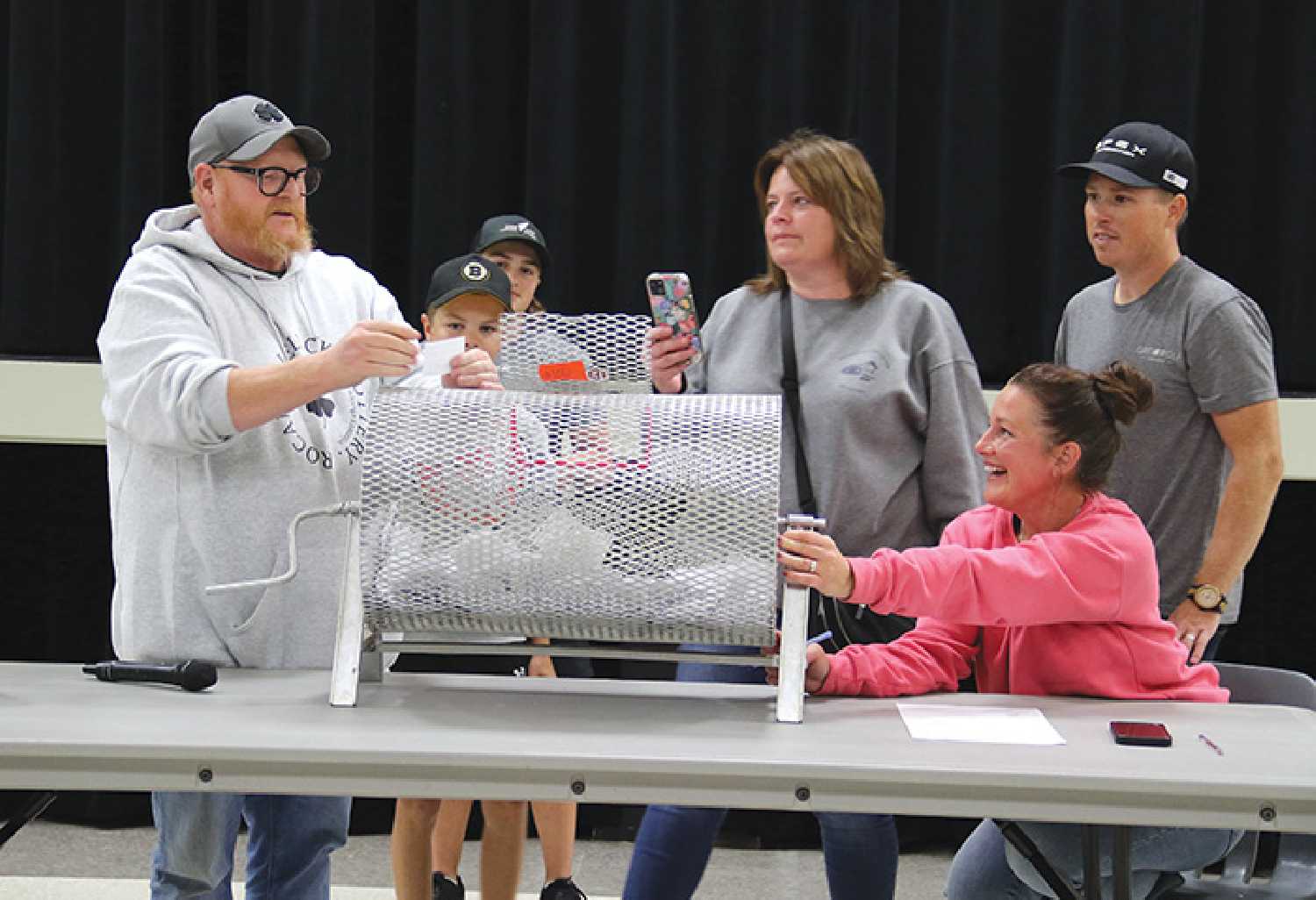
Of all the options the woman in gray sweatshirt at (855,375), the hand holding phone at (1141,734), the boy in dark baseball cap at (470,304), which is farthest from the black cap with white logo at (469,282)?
the hand holding phone at (1141,734)

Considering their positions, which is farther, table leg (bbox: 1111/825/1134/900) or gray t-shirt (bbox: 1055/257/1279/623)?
gray t-shirt (bbox: 1055/257/1279/623)

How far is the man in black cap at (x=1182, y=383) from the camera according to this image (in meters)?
2.74

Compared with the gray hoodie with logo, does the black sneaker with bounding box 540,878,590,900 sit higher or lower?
lower

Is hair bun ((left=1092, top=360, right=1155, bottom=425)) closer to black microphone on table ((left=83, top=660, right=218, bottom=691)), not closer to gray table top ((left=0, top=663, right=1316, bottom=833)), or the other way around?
gray table top ((left=0, top=663, right=1316, bottom=833))

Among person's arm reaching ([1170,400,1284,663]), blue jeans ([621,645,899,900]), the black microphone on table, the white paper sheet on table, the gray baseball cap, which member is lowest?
blue jeans ([621,645,899,900])

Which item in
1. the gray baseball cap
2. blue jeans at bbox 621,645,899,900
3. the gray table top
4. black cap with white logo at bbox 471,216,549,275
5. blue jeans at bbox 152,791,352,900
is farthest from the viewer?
black cap with white logo at bbox 471,216,549,275

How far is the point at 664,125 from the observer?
3.96 meters

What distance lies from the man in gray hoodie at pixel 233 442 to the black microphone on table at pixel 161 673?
0.28 ft

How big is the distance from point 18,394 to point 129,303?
190 centimetres

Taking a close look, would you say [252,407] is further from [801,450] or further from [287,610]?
[801,450]

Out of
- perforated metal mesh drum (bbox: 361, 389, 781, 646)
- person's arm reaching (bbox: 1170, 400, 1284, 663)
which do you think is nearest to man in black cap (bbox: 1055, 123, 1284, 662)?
person's arm reaching (bbox: 1170, 400, 1284, 663)

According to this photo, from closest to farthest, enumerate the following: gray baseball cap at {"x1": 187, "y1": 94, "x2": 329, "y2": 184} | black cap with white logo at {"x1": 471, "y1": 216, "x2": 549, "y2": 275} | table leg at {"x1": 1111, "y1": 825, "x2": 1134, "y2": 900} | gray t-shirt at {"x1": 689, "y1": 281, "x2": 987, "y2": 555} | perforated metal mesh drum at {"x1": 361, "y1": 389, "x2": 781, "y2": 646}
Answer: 1. table leg at {"x1": 1111, "y1": 825, "x2": 1134, "y2": 900}
2. perforated metal mesh drum at {"x1": 361, "y1": 389, "x2": 781, "y2": 646}
3. gray baseball cap at {"x1": 187, "y1": 94, "x2": 329, "y2": 184}
4. gray t-shirt at {"x1": 689, "y1": 281, "x2": 987, "y2": 555}
5. black cap with white logo at {"x1": 471, "y1": 216, "x2": 549, "y2": 275}

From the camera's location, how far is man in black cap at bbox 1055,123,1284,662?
108 inches

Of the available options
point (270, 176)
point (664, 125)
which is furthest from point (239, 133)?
point (664, 125)
